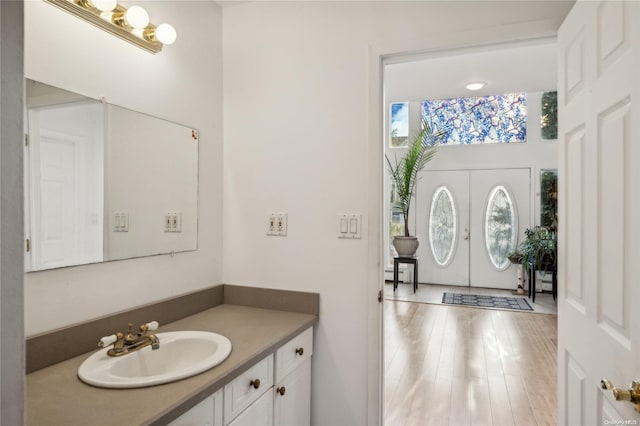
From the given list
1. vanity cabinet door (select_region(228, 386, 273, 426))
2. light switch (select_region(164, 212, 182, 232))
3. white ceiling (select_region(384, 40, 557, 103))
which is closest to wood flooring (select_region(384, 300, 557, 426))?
vanity cabinet door (select_region(228, 386, 273, 426))

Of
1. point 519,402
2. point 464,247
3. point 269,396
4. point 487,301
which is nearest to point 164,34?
point 269,396

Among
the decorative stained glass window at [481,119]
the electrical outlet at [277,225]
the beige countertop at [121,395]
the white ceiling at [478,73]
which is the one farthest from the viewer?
the decorative stained glass window at [481,119]

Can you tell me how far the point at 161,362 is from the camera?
4.88 ft

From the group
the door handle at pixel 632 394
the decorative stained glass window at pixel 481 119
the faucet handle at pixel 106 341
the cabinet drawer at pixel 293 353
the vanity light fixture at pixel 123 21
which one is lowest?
the cabinet drawer at pixel 293 353

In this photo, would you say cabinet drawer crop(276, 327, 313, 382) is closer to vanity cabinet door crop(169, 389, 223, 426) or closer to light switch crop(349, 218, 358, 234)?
vanity cabinet door crop(169, 389, 223, 426)

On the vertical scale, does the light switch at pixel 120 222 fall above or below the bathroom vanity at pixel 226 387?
above

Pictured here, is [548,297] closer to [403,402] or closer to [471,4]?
[403,402]

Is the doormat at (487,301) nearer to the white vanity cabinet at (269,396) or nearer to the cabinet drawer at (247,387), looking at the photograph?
the white vanity cabinet at (269,396)

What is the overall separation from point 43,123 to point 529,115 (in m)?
6.25

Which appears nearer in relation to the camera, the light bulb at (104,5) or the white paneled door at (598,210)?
the white paneled door at (598,210)

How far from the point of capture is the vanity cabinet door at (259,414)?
1364 millimetres

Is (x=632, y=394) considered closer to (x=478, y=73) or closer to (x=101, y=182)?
(x=101, y=182)

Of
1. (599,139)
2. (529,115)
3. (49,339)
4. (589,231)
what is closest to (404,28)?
(599,139)

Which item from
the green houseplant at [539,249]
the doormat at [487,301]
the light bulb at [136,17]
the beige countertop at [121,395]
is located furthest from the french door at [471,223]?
the light bulb at [136,17]
